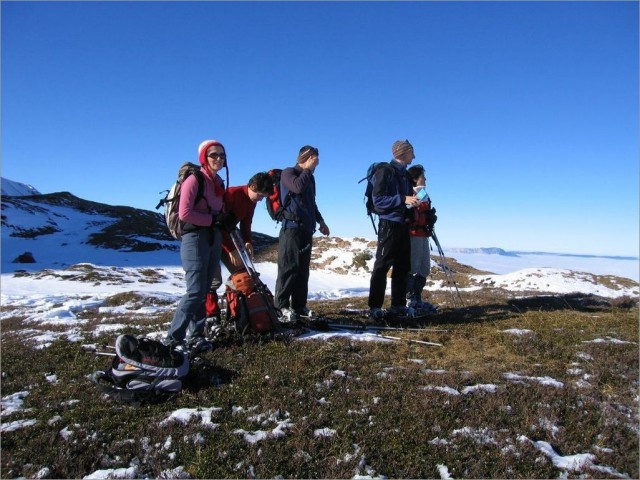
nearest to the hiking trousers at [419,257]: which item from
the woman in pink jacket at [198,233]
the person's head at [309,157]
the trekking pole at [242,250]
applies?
the person's head at [309,157]

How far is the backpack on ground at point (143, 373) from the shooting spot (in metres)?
4.75

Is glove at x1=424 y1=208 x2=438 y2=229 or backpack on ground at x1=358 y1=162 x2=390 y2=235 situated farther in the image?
glove at x1=424 y1=208 x2=438 y2=229

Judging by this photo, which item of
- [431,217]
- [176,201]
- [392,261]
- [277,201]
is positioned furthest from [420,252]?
[176,201]

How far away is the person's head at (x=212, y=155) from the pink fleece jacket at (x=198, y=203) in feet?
0.42

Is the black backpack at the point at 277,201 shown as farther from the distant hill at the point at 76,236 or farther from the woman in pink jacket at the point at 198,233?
the distant hill at the point at 76,236

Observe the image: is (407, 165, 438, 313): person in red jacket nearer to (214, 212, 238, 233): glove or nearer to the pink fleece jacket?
(214, 212, 238, 233): glove

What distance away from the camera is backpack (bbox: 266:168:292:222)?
24.9ft

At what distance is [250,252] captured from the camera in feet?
24.7

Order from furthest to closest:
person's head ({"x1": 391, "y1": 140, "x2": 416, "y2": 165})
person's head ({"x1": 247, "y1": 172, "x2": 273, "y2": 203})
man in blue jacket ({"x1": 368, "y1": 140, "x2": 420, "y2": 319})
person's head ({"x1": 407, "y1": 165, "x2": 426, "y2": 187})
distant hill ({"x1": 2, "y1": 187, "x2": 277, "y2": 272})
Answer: distant hill ({"x1": 2, "y1": 187, "x2": 277, "y2": 272}), person's head ({"x1": 407, "y1": 165, "x2": 426, "y2": 187}), person's head ({"x1": 391, "y1": 140, "x2": 416, "y2": 165}), man in blue jacket ({"x1": 368, "y1": 140, "x2": 420, "y2": 319}), person's head ({"x1": 247, "y1": 172, "x2": 273, "y2": 203})

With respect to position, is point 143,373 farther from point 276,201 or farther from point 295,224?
point 276,201

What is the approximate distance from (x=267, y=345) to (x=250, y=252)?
1.86 metres

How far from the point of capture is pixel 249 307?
687 centimetres

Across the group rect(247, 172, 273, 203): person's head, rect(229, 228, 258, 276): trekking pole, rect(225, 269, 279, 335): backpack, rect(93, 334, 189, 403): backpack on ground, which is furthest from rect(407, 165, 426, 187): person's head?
rect(93, 334, 189, 403): backpack on ground

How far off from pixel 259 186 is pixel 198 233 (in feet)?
5.63
